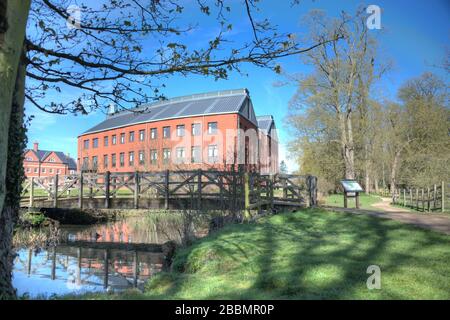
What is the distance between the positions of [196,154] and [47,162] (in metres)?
49.4

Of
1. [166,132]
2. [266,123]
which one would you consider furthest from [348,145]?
[266,123]

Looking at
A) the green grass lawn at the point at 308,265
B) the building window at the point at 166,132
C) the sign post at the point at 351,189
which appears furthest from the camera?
the building window at the point at 166,132

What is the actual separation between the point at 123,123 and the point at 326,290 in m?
44.6

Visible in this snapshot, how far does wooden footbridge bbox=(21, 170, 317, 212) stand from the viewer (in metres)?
10.8

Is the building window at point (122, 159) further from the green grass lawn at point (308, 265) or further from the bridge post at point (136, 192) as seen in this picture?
the green grass lawn at point (308, 265)

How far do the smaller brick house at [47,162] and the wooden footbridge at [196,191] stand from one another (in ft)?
189

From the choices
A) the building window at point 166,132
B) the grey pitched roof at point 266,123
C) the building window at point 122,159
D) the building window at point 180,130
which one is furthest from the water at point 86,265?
the grey pitched roof at point 266,123

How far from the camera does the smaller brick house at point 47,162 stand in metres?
69.7

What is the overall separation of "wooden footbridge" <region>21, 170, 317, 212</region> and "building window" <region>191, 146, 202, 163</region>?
779 inches

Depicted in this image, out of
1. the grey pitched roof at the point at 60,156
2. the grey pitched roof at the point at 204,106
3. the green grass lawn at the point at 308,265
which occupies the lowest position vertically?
the green grass lawn at the point at 308,265

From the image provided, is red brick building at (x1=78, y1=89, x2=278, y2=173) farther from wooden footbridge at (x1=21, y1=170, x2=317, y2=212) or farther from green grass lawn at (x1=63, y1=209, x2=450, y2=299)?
green grass lawn at (x1=63, y1=209, x2=450, y2=299)

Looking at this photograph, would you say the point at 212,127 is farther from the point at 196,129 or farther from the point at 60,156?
the point at 60,156
